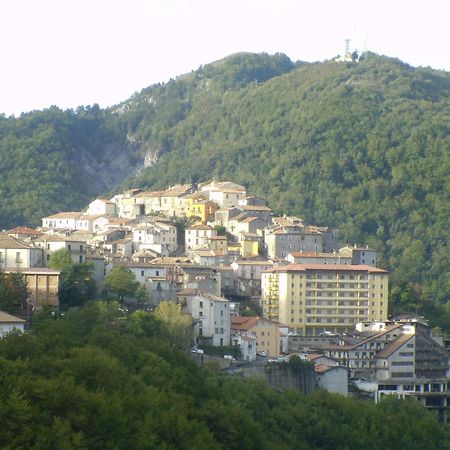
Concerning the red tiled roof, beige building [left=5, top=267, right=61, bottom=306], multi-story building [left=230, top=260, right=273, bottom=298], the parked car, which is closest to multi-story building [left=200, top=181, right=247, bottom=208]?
multi-story building [left=230, top=260, right=273, bottom=298]

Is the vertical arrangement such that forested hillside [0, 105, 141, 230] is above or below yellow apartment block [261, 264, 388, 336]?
above

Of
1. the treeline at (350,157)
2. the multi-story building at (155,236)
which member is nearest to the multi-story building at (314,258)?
the treeline at (350,157)

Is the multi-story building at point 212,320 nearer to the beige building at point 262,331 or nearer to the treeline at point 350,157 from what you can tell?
the beige building at point 262,331

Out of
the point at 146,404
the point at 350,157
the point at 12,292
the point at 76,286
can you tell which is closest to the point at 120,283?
the point at 76,286

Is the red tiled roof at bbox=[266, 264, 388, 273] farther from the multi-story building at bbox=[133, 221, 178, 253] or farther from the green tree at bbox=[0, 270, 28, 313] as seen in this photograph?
the green tree at bbox=[0, 270, 28, 313]

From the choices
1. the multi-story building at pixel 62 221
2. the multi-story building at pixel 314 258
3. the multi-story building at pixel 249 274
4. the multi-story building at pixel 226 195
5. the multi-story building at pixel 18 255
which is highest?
the multi-story building at pixel 226 195

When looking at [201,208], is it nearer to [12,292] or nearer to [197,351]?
[197,351]
